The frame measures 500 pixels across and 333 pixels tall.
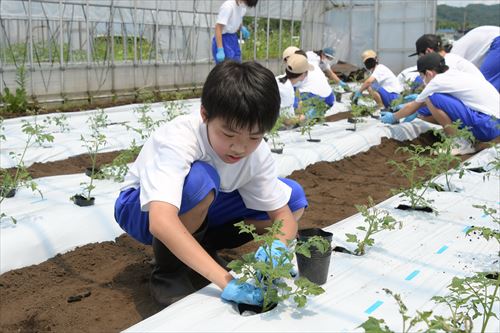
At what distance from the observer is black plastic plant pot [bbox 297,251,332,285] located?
1.83 m

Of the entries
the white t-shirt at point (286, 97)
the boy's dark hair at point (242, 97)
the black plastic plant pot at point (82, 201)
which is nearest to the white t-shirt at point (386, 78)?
the white t-shirt at point (286, 97)

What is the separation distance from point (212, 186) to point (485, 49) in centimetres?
537

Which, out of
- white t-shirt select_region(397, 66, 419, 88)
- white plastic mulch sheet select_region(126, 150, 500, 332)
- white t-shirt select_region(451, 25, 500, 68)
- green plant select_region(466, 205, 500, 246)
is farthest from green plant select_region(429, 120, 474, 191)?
white t-shirt select_region(397, 66, 419, 88)

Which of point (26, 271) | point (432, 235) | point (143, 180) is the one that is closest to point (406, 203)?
point (432, 235)

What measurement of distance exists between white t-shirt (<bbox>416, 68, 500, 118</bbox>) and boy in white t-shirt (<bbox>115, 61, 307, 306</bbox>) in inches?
114

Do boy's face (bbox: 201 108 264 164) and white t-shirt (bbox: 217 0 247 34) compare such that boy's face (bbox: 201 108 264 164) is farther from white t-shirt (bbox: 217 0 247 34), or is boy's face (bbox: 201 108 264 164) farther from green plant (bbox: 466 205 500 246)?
white t-shirt (bbox: 217 0 247 34)

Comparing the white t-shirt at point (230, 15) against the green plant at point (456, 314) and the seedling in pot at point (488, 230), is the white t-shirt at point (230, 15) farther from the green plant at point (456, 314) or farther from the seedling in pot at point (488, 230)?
the green plant at point (456, 314)

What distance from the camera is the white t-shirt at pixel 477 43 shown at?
5996 mm

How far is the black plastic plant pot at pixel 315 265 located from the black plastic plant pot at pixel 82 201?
1350 mm

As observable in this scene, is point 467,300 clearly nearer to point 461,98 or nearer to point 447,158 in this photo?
point 447,158

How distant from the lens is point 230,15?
5.70 meters

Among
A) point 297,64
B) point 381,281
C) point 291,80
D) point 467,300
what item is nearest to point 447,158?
point 381,281

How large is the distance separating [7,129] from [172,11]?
15.8 feet

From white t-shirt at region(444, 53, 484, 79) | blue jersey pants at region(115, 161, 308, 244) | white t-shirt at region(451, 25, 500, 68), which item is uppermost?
white t-shirt at region(451, 25, 500, 68)
